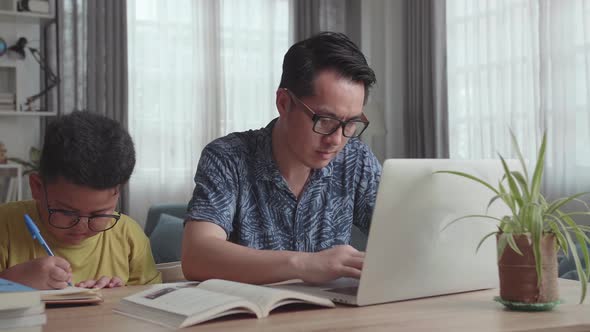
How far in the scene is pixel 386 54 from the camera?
18.3ft

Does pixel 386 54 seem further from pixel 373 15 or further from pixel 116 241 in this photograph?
pixel 116 241

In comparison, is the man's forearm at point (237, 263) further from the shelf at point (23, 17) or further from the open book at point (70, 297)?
the shelf at point (23, 17)

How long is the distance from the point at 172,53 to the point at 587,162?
9.60 ft

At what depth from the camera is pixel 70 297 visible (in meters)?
1.22

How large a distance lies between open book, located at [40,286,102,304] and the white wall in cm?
422

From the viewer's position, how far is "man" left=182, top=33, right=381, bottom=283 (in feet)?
5.14

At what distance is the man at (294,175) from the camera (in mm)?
1567

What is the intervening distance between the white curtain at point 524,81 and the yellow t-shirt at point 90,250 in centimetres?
224

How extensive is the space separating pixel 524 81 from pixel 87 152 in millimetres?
3201

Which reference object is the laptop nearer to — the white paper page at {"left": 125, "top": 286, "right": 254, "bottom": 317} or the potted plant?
the potted plant

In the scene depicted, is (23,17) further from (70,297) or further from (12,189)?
(70,297)

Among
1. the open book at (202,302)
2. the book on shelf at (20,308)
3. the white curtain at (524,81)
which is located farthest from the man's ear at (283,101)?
the white curtain at (524,81)

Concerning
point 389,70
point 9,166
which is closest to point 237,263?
point 9,166

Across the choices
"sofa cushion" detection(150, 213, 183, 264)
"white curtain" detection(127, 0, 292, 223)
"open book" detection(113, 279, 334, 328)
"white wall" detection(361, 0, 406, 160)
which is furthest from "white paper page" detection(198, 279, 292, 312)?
"white wall" detection(361, 0, 406, 160)
